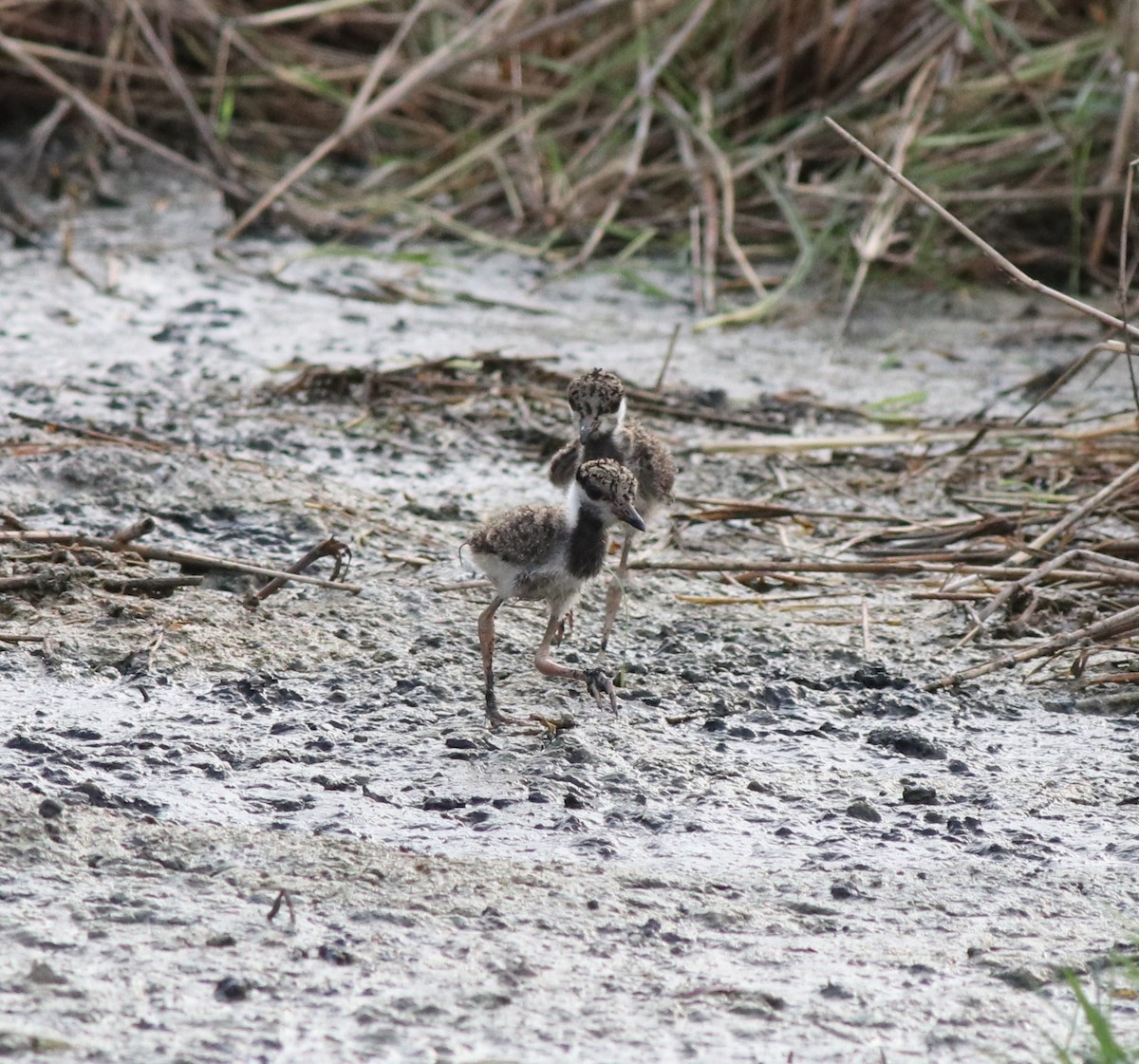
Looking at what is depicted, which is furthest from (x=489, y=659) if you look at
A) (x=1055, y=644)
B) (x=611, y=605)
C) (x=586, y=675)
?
(x=1055, y=644)

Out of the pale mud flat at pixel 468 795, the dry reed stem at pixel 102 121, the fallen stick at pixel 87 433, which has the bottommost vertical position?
the pale mud flat at pixel 468 795

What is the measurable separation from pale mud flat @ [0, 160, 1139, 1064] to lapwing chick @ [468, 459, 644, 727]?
0.11 meters

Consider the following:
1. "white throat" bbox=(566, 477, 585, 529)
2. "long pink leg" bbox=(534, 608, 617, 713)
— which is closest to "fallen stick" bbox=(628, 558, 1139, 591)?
"white throat" bbox=(566, 477, 585, 529)

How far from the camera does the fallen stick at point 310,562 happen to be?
445cm

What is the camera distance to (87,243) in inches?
319

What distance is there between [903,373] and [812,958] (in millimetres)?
4742

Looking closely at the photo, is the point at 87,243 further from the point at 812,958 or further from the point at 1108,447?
the point at 812,958

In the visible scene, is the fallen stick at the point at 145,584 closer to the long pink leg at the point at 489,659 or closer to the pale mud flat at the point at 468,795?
the pale mud flat at the point at 468,795

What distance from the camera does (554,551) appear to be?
4.04 metres

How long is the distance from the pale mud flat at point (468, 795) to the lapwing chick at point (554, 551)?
108 millimetres

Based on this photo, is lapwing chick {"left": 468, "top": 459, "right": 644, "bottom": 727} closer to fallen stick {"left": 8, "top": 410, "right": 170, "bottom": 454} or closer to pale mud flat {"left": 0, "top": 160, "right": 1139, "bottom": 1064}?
pale mud flat {"left": 0, "top": 160, "right": 1139, "bottom": 1064}

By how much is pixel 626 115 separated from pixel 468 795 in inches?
234

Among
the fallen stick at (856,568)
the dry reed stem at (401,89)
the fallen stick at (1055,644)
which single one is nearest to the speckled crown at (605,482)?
the fallen stick at (856,568)

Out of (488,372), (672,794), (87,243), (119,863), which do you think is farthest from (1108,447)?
(87,243)
